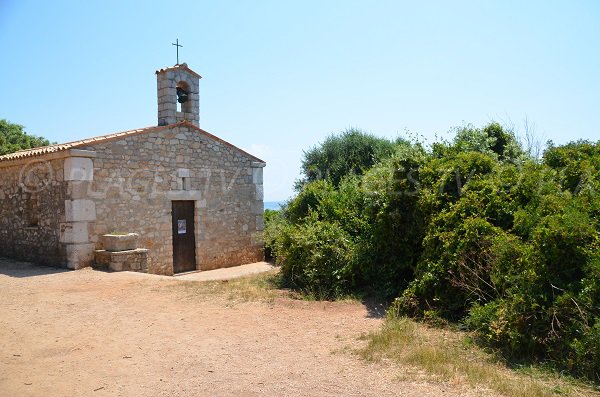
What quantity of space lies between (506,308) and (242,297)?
14.6 ft

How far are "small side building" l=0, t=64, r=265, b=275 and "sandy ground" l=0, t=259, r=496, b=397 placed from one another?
2912mm

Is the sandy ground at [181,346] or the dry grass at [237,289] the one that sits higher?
the dry grass at [237,289]

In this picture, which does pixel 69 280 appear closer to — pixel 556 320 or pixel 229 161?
pixel 229 161

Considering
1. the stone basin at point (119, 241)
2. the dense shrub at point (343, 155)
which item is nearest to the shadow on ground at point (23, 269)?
the stone basin at point (119, 241)

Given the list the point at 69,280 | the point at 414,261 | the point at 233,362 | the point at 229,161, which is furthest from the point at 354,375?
the point at 229,161

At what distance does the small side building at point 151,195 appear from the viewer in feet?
37.4

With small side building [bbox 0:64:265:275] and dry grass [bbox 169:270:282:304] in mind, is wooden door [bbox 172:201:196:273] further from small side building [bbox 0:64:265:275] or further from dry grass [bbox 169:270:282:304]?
dry grass [bbox 169:270:282:304]

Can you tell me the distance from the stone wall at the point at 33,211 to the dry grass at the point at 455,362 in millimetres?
8818

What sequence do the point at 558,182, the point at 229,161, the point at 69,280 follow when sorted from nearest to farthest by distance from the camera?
the point at 558,182 → the point at 69,280 → the point at 229,161

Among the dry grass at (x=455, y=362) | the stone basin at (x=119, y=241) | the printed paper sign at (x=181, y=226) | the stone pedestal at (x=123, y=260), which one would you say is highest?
the printed paper sign at (x=181, y=226)

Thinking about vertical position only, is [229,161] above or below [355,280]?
above

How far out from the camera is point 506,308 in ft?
18.5

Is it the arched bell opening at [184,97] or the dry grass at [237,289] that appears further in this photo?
the arched bell opening at [184,97]

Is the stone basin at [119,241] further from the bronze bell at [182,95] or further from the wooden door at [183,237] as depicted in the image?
the bronze bell at [182,95]
